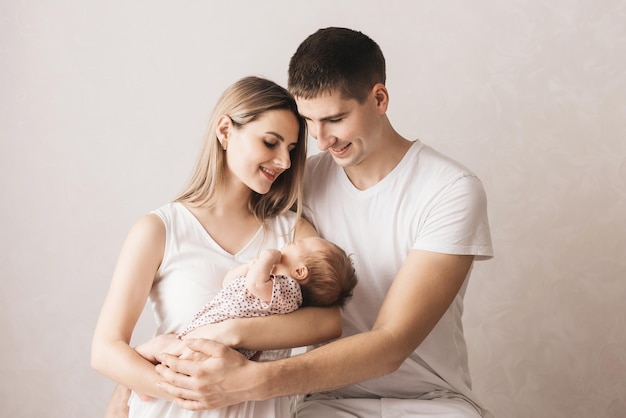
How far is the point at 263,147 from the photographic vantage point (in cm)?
230

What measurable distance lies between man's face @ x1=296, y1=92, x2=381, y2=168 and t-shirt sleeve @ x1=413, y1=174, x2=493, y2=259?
11.3 inches

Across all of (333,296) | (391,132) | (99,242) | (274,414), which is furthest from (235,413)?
(99,242)

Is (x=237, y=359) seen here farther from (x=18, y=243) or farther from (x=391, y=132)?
(x=18, y=243)

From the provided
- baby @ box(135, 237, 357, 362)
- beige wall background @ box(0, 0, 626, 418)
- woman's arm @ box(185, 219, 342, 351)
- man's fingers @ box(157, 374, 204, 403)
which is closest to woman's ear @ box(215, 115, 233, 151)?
baby @ box(135, 237, 357, 362)

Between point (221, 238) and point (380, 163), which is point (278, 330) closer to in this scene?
point (221, 238)

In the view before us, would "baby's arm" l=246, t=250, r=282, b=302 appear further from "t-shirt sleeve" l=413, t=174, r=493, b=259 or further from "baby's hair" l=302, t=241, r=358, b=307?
"t-shirt sleeve" l=413, t=174, r=493, b=259

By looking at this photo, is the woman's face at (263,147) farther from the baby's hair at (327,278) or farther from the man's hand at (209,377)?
the man's hand at (209,377)

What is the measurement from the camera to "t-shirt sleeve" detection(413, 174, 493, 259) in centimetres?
226

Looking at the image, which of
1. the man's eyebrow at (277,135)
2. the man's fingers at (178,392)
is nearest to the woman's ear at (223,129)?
the man's eyebrow at (277,135)

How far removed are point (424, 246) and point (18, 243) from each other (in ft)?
6.25

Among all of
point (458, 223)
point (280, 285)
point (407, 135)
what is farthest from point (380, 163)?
point (407, 135)

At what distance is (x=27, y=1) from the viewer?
326 cm

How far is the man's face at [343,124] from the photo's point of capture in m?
2.28

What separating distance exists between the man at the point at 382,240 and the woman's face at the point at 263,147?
0.26ft
